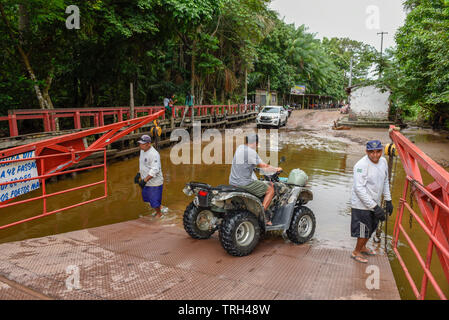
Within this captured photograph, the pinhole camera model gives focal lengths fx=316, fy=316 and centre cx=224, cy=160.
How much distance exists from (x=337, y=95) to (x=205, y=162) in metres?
53.0

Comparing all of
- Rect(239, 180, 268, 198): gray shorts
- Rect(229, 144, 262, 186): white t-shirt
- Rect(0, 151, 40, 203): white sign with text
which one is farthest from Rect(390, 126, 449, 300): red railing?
Rect(0, 151, 40, 203): white sign with text

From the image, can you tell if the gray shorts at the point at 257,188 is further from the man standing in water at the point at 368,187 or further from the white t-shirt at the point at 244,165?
the man standing in water at the point at 368,187

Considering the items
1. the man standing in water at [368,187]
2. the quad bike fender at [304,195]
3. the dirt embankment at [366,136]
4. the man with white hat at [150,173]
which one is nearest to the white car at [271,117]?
the dirt embankment at [366,136]

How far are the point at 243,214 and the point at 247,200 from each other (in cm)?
25

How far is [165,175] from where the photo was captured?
10.3m

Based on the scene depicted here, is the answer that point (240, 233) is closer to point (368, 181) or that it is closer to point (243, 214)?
point (243, 214)

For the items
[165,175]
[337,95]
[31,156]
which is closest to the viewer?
[31,156]

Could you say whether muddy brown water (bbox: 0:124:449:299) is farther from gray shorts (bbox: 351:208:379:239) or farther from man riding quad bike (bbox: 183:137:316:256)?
gray shorts (bbox: 351:208:379:239)

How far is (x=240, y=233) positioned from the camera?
4414 millimetres

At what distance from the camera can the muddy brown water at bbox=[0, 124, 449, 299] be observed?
17.4 feet

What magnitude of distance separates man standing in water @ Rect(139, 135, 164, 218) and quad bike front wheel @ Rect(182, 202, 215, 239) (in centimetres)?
133

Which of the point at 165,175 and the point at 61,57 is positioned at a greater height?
the point at 61,57

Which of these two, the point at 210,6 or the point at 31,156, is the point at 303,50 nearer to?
the point at 210,6
